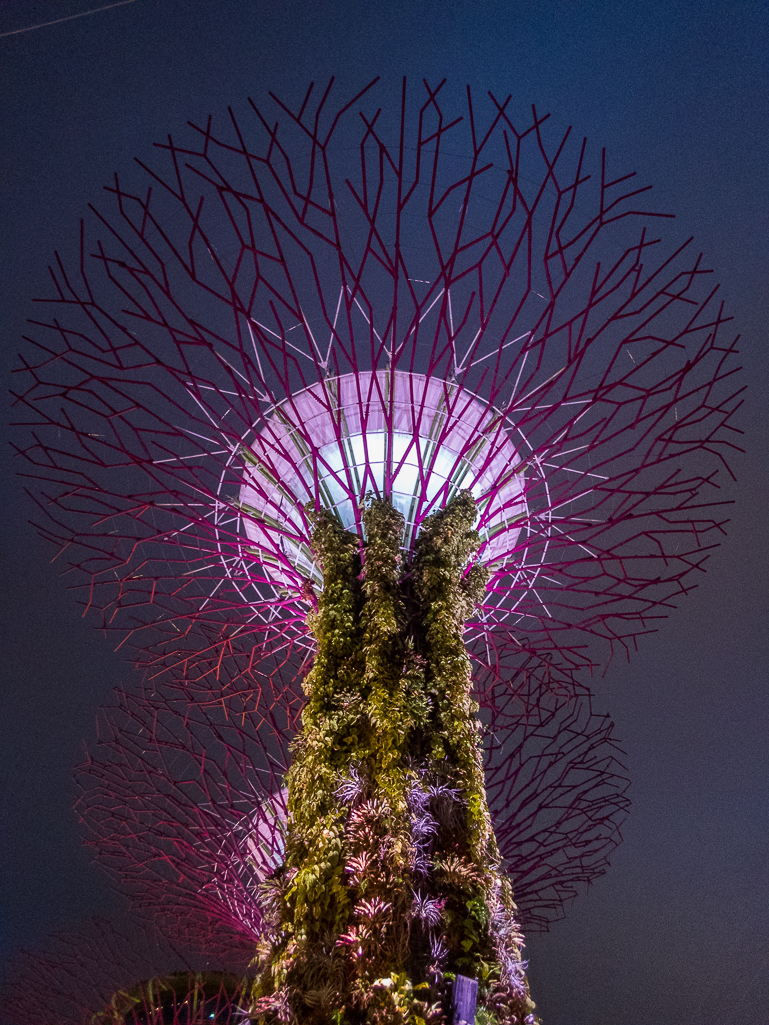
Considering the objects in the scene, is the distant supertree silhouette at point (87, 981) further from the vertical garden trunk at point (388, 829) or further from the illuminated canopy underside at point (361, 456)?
the vertical garden trunk at point (388, 829)

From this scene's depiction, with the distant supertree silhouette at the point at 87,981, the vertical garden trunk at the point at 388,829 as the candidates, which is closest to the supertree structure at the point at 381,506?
the vertical garden trunk at the point at 388,829

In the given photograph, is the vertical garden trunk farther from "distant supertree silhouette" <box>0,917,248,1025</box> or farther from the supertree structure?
"distant supertree silhouette" <box>0,917,248,1025</box>

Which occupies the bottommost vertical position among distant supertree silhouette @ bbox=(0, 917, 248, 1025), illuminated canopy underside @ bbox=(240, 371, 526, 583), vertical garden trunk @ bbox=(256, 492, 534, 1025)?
distant supertree silhouette @ bbox=(0, 917, 248, 1025)

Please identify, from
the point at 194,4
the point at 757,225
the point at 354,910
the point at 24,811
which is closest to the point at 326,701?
the point at 354,910

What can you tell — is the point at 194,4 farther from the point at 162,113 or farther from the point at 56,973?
the point at 56,973

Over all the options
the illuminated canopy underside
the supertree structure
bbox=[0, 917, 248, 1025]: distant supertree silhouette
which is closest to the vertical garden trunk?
the supertree structure

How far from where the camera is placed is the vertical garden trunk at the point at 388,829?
3.91 meters

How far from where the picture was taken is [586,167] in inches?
541

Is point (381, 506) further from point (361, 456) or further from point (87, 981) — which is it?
point (87, 981)

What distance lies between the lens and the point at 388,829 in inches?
170

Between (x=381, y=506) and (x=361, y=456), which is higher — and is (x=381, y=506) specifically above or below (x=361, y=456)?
below

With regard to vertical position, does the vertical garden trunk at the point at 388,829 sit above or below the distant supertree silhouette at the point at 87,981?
above

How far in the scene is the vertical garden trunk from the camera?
154 inches

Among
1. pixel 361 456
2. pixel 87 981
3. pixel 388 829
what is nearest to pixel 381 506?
pixel 361 456
